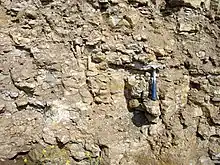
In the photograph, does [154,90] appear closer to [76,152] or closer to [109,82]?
[109,82]

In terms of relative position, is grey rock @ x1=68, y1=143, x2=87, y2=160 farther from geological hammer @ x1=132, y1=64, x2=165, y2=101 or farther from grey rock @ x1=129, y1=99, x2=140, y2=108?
geological hammer @ x1=132, y1=64, x2=165, y2=101

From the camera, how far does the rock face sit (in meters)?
2.49

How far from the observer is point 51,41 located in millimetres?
2506

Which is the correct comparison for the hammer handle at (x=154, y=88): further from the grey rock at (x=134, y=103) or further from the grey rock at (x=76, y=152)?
the grey rock at (x=76, y=152)

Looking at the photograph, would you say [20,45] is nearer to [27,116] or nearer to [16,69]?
[16,69]

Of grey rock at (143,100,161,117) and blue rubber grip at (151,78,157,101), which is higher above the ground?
blue rubber grip at (151,78,157,101)

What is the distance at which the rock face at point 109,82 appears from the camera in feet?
8.16

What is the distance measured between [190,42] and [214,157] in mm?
847

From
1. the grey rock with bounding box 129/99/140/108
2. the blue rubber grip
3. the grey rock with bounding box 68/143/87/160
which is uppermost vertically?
the blue rubber grip

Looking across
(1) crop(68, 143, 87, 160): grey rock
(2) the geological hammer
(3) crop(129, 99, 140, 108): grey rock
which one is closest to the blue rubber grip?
(2) the geological hammer

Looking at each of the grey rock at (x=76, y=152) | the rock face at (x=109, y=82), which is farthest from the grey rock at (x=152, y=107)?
the grey rock at (x=76, y=152)

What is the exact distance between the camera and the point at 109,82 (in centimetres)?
260

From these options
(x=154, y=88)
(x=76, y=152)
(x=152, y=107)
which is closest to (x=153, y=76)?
(x=154, y=88)

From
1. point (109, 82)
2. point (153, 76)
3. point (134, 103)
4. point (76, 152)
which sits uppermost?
point (153, 76)
